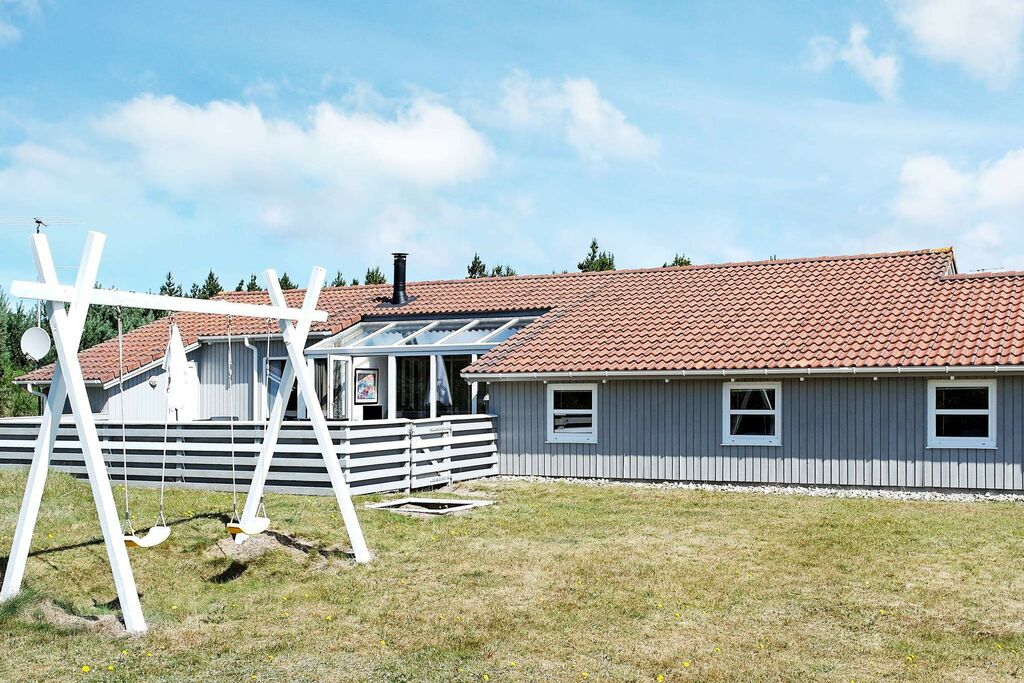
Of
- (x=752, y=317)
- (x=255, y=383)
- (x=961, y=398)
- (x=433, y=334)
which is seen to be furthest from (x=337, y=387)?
(x=961, y=398)

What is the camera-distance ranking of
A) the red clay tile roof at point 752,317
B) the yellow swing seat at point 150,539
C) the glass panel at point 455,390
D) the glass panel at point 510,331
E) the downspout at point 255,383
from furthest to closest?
the downspout at point 255,383
the glass panel at point 455,390
the glass panel at point 510,331
the red clay tile roof at point 752,317
the yellow swing seat at point 150,539

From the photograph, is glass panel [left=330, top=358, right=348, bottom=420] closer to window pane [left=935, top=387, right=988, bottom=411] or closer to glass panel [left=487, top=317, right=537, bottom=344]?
glass panel [left=487, top=317, right=537, bottom=344]

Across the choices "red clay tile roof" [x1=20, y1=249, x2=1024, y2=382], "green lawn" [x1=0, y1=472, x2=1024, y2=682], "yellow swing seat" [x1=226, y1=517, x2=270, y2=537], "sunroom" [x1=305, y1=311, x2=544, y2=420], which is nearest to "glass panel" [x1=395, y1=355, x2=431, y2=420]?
"sunroom" [x1=305, y1=311, x2=544, y2=420]

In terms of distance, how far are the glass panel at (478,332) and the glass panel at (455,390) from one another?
69cm

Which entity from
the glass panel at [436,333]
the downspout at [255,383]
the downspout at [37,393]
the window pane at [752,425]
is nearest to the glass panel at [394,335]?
the glass panel at [436,333]

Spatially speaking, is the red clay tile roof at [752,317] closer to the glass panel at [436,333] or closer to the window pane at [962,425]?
the glass panel at [436,333]

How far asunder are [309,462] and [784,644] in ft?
30.8

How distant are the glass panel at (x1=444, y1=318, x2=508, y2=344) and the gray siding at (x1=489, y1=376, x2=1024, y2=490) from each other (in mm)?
2787

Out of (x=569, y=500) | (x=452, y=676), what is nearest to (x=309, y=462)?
(x=569, y=500)

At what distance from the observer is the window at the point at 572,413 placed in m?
20.3

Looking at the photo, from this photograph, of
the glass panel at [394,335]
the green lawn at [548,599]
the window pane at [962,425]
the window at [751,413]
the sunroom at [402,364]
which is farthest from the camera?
the glass panel at [394,335]

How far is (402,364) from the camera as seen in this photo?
84.1 feet

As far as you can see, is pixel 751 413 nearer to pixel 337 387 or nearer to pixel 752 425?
pixel 752 425

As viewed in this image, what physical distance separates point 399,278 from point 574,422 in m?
8.87
